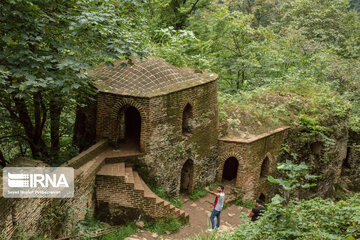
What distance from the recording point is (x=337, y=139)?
15102 mm

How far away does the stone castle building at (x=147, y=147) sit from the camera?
826 cm

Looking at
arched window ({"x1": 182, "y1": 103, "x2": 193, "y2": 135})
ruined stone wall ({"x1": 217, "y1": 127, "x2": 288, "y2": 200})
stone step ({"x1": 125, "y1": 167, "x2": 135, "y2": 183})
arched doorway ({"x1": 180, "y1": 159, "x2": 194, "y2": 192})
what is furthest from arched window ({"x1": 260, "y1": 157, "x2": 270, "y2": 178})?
stone step ({"x1": 125, "y1": 167, "x2": 135, "y2": 183})

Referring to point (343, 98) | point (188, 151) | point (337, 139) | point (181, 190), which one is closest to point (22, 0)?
point (188, 151)

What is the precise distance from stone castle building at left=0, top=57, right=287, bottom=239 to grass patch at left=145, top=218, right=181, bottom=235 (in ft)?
0.71

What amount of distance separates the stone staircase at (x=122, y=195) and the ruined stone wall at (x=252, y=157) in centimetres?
445

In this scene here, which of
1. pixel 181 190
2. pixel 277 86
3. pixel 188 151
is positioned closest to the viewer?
pixel 188 151

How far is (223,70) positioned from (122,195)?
38.9 ft

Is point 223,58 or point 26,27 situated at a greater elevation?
point 223,58

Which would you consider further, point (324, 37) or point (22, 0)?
point (324, 37)

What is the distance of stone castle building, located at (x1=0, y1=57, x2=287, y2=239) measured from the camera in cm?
826

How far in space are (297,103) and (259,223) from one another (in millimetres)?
10169

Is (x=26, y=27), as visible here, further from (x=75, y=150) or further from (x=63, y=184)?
(x=75, y=150)

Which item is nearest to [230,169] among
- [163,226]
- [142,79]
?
[163,226]

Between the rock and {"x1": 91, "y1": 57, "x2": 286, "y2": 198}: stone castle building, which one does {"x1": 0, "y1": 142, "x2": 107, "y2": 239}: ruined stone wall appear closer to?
the rock
